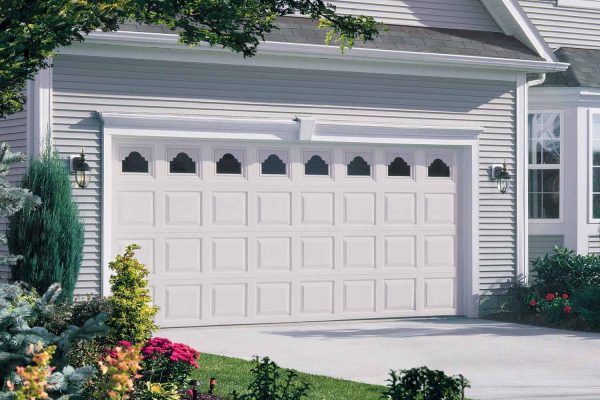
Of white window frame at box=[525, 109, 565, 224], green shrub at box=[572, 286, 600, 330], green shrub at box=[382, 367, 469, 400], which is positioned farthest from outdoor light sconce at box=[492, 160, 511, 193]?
green shrub at box=[382, 367, 469, 400]

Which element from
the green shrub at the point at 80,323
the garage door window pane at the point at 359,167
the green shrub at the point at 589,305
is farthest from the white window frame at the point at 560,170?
the green shrub at the point at 80,323

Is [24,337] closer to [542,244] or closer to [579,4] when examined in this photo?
[542,244]

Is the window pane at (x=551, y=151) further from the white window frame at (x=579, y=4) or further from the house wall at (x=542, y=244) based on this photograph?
the white window frame at (x=579, y=4)

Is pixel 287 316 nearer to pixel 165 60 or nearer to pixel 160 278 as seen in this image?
pixel 160 278

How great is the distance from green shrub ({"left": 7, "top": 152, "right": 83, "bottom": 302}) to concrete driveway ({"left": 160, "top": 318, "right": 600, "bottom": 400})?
5.40 feet

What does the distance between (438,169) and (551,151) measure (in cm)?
245

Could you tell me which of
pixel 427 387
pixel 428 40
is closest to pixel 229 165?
pixel 428 40

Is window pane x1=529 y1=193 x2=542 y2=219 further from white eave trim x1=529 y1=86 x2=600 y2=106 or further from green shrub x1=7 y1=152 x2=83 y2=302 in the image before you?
green shrub x1=7 y1=152 x2=83 y2=302

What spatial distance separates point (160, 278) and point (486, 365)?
503 centimetres

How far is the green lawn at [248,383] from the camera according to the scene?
31.1 ft

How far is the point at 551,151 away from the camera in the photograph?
1816 centimetres

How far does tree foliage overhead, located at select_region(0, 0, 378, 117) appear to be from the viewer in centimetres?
720

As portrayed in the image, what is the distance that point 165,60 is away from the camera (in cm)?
1481

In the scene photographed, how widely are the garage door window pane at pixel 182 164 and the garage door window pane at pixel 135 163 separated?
1.26 feet
